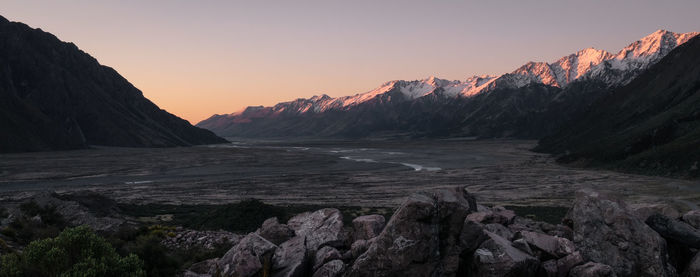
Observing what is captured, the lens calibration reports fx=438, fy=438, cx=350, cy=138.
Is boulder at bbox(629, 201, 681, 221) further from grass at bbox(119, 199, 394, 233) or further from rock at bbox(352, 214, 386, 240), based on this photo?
grass at bbox(119, 199, 394, 233)

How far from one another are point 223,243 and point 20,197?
53.6 meters

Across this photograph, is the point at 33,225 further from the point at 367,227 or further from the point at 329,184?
the point at 329,184

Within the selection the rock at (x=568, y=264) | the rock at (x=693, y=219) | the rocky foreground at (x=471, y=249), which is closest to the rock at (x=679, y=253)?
the rocky foreground at (x=471, y=249)

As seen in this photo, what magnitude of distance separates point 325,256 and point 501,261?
660 centimetres

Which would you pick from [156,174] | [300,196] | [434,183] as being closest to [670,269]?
[300,196]

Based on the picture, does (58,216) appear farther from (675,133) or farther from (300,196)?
(675,133)

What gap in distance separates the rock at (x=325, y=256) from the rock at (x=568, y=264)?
8.44 m

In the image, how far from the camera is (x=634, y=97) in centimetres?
A: 17338

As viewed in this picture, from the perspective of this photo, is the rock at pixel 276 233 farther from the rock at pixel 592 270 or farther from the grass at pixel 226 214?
the grass at pixel 226 214

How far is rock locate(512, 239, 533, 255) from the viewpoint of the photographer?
1694 cm

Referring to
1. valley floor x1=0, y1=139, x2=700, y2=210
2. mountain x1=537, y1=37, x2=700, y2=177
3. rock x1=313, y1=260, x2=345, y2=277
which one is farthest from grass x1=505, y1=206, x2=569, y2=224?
mountain x1=537, y1=37, x2=700, y2=177

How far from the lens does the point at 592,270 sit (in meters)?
15.7

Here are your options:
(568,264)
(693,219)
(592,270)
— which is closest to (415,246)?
(568,264)

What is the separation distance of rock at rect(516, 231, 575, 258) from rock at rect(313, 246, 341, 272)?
309 inches
